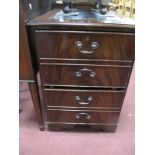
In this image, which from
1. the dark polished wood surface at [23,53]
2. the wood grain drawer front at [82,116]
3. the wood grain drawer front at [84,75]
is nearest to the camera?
the dark polished wood surface at [23,53]

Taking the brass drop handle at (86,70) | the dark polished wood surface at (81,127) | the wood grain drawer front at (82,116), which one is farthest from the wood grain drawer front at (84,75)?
the dark polished wood surface at (81,127)

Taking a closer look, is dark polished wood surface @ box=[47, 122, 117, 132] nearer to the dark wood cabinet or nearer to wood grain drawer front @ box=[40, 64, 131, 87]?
the dark wood cabinet

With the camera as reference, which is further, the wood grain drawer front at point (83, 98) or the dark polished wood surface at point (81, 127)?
the dark polished wood surface at point (81, 127)

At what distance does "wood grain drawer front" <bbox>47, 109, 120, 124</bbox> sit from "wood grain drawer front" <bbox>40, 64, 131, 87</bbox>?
201 mm

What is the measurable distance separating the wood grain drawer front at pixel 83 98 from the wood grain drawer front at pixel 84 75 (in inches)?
2.1

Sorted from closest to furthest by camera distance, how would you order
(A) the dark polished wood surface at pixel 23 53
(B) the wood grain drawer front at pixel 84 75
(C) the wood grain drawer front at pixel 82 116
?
(A) the dark polished wood surface at pixel 23 53 < (B) the wood grain drawer front at pixel 84 75 < (C) the wood grain drawer front at pixel 82 116

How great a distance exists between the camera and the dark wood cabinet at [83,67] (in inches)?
37.0

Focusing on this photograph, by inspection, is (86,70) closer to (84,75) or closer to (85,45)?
(84,75)

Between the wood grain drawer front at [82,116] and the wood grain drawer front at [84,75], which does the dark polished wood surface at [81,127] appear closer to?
the wood grain drawer front at [82,116]

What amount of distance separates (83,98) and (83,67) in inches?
8.0

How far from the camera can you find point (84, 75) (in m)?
1.05
